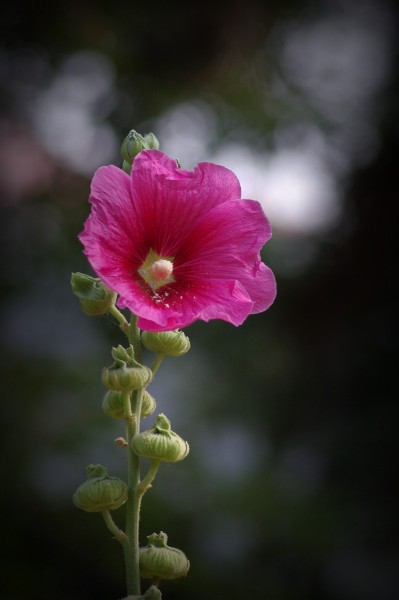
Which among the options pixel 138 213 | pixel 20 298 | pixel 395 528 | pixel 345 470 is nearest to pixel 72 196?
pixel 20 298

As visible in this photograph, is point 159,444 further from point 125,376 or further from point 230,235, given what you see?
point 230,235

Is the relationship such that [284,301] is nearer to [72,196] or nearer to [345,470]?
[345,470]

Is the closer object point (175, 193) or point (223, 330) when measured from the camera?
point (175, 193)

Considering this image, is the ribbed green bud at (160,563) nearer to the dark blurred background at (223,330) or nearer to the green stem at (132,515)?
the green stem at (132,515)

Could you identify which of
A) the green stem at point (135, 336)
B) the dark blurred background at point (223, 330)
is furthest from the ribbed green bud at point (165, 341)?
the dark blurred background at point (223, 330)

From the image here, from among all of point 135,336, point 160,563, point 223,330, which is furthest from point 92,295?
point 223,330

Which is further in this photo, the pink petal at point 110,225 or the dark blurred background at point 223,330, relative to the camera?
the dark blurred background at point 223,330
